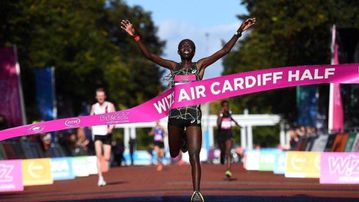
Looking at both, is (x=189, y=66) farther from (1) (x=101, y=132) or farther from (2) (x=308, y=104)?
(2) (x=308, y=104)

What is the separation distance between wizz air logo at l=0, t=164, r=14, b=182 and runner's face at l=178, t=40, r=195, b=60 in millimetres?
8060

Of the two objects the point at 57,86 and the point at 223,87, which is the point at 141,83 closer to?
the point at 57,86

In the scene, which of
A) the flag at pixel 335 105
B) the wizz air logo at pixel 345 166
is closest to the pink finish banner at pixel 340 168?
the wizz air logo at pixel 345 166

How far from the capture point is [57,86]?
64375 mm

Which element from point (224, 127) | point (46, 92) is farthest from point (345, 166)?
point (46, 92)

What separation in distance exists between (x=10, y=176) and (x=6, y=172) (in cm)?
19

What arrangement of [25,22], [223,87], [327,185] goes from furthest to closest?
[25,22] → [327,185] → [223,87]

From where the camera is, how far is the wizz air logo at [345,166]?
2034cm

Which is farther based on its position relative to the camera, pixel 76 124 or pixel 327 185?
pixel 327 185

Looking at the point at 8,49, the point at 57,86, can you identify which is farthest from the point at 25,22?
the point at 57,86

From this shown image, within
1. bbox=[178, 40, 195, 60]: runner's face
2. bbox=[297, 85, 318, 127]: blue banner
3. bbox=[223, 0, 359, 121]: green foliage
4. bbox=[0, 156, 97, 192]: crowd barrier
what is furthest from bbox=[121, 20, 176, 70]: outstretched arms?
bbox=[297, 85, 318, 127]: blue banner

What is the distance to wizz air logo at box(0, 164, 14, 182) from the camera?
19.9 metres

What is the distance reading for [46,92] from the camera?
4734 cm

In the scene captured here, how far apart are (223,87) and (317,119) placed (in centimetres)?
3281
